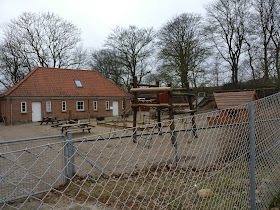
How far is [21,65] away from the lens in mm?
29453

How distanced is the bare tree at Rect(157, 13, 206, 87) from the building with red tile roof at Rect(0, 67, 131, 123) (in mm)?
6749

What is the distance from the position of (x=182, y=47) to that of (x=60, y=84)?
14.5 metres

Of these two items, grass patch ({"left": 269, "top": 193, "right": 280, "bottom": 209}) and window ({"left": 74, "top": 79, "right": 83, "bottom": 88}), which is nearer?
grass patch ({"left": 269, "top": 193, "right": 280, "bottom": 209})

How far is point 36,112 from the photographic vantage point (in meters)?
21.3

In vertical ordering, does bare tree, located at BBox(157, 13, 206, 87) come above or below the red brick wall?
above

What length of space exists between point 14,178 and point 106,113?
2228cm

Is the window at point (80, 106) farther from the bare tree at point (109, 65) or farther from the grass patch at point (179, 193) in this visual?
the grass patch at point (179, 193)

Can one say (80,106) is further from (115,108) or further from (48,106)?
(115,108)

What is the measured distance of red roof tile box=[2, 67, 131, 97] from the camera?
69.7 feet

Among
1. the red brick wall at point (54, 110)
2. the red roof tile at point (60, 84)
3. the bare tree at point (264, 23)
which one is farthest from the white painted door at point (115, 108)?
the bare tree at point (264, 23)

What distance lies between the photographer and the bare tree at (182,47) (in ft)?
75.0

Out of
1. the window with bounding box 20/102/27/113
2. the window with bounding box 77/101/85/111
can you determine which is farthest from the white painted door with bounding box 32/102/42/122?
the window with bounding box 77/101/85/111

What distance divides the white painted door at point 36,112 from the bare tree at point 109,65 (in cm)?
1461

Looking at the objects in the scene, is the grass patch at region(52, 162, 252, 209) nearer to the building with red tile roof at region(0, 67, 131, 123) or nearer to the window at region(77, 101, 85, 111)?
the building with red tile roof at region(0, 67, 131, 123)
